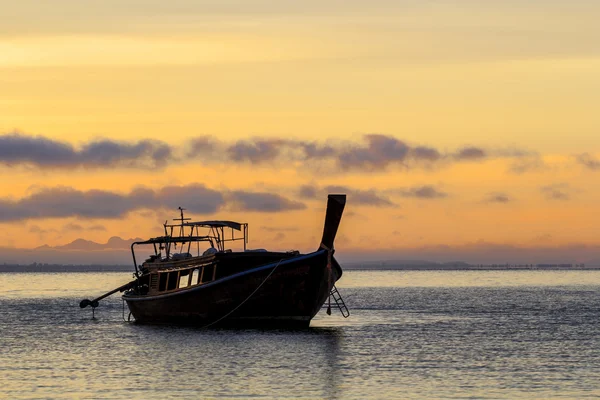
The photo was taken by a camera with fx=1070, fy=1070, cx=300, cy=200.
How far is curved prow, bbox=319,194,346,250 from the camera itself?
206ft

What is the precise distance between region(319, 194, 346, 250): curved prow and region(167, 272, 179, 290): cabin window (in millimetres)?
11916

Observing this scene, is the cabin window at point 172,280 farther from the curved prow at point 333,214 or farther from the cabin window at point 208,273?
the curved prow at point 333,214

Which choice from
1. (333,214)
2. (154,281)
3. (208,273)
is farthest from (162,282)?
(333,214)

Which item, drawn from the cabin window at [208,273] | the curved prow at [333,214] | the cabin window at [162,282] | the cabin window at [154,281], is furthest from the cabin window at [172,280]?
the curved prow at [333,214]

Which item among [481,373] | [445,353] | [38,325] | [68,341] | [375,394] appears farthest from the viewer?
[38,325]

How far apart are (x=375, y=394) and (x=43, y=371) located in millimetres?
16470

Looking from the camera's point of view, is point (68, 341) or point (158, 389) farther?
point (68, 341)

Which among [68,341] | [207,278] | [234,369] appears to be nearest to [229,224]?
[207,278]

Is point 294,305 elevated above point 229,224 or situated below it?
below

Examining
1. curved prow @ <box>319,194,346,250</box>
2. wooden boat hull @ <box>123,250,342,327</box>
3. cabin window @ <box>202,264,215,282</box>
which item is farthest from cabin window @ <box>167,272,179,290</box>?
curved prow @ <box>319,194,346,250</box>

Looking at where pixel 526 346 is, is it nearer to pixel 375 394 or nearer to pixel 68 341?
pixel 375 394

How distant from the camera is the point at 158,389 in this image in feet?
135

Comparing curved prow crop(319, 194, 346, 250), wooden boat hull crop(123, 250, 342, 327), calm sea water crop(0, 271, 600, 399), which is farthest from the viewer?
wooden boat hull crop(123, 250, 342, 327)

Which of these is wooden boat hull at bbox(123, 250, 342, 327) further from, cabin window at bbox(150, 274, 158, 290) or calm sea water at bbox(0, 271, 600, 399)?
cabin window at bbox(150, 274, 158, 290)
